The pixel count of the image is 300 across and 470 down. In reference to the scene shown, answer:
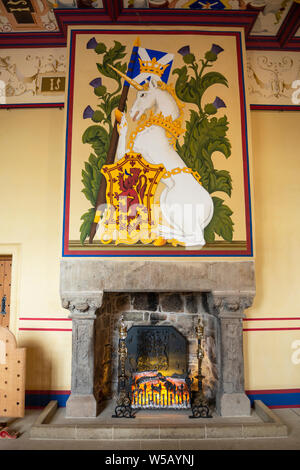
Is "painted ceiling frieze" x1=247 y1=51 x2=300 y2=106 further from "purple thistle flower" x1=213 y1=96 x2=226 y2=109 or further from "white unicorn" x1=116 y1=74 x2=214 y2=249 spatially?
"white unicorn" x1=116 y1=74 x2=214 y2=249

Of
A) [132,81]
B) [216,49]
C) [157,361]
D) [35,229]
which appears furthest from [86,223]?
[216,49]

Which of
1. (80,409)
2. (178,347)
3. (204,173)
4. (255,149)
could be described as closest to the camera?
(80,409)

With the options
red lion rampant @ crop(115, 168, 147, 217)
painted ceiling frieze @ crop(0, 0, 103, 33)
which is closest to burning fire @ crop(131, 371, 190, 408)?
red lion rampant @ crop(115, 168, 147, 217)

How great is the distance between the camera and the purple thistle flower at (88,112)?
4203 mm

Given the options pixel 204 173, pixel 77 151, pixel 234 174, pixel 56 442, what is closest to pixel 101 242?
pixel 77 151

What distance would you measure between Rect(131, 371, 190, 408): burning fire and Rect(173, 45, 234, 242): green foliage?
5.65ft

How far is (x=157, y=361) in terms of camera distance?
4.47 meters

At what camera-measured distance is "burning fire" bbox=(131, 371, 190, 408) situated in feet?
13.5

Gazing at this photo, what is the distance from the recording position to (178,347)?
452 centimetres

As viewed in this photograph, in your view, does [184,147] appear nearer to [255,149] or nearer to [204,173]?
[204,173]

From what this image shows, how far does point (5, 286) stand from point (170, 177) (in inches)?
102

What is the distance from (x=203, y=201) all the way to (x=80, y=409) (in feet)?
8.61

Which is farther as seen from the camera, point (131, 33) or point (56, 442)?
point (131, 33)

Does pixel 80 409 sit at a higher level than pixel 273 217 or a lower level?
lower
